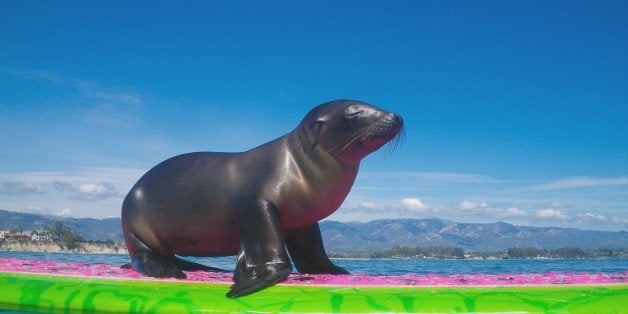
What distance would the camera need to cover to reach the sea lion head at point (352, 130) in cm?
690

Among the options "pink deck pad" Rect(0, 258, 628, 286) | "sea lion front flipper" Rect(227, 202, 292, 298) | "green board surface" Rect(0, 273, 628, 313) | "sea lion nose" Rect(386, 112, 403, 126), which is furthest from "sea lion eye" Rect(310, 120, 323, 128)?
"green board surface" Rect(0, 273, 628, 313)

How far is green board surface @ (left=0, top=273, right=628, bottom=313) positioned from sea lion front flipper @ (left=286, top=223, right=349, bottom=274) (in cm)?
195

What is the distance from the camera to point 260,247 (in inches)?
256

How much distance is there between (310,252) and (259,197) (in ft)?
5.20

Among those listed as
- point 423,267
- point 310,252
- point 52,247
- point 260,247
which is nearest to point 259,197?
point 260,247

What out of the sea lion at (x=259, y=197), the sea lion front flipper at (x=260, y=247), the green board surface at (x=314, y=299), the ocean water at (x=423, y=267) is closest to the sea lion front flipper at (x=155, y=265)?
the sea lion at (x=259, y=197)

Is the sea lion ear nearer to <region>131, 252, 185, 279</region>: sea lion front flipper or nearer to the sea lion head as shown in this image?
the sea lion head

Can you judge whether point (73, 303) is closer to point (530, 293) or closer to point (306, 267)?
point (306, 267)

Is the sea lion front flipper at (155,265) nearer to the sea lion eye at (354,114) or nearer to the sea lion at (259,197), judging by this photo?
the sea lion at (259,197)

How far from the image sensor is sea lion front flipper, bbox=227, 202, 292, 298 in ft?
20.5

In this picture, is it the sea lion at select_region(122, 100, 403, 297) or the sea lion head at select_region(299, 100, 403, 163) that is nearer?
the sea lion at select_region(122, 100, 403, 297)

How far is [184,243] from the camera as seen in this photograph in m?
7.58

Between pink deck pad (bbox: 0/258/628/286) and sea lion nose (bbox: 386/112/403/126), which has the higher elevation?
sea lion nose (bbox: 386/112/403/126)

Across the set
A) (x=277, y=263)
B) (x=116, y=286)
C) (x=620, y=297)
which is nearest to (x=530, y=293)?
(x=620, y=297)
